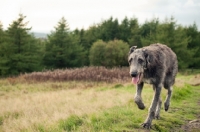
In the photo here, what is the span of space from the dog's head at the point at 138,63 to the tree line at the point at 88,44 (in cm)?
3514

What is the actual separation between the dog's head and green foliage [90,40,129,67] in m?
39.9

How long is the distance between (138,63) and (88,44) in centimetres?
5127

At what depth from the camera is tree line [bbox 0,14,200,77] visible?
1569 inches

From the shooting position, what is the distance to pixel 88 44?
5697cm

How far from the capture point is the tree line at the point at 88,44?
131ft

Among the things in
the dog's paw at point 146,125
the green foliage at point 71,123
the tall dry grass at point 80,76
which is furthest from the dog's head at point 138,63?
the tall dry grass at point 80,76

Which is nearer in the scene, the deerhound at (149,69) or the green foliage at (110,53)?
the deerhound at (149,69)

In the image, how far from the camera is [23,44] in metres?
40.6

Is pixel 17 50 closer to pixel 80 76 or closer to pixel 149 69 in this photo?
pixel 80 76

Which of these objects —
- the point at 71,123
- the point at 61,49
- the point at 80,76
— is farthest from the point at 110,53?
the point at 71,123

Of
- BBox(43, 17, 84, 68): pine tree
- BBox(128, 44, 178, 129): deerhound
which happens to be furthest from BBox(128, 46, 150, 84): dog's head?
BBox(43, 17, 84, 68): pine tree

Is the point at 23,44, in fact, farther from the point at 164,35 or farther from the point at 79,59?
the point at 164,35

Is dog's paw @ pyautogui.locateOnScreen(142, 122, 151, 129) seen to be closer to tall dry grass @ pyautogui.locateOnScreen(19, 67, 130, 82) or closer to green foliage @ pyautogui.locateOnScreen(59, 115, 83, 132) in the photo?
green foliage @ pyautogui.locateOnScreen(59, 115, 83, 132)

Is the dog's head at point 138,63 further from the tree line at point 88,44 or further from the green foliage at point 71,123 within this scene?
the tree line at point 88,44
